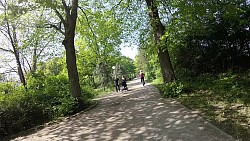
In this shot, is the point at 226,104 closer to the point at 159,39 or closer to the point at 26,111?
the point at 159,39

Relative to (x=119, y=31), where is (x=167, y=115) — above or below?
below

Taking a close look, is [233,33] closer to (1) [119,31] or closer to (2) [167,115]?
(1) [119,31]

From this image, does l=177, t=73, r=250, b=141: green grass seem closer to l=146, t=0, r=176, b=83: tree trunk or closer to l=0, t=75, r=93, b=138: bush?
l=146, t=0, r=176, b=83: tree trunk

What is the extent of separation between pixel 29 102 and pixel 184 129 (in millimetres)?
7545

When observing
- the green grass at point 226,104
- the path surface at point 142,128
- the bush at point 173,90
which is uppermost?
the bush at point 173,90

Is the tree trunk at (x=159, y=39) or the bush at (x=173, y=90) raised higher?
the tree trunk at (x=159, y=39)

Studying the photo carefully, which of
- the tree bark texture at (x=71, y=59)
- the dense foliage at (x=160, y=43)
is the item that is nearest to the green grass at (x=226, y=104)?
the dense foliage at (x=160, y=43)

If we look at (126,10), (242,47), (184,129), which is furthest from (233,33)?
(184,129)

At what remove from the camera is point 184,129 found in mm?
6730

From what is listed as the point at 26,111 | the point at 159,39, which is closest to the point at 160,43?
the point at 159,39

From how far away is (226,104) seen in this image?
8.69m

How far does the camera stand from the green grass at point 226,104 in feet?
20.7

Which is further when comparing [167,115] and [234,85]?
[234,85]

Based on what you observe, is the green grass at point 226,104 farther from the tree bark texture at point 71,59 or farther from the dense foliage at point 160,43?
the tree bark texture at point 71,59
